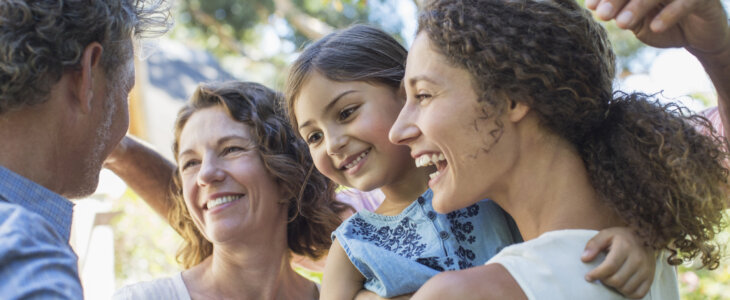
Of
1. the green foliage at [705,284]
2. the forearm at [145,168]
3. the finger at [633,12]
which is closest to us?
the finger at [633,12]

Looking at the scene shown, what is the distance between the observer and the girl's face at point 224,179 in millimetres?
3086

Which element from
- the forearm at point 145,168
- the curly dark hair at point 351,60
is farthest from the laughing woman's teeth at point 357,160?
the forearm at point 145,168

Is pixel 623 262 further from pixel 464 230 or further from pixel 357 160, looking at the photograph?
pixel 357 160

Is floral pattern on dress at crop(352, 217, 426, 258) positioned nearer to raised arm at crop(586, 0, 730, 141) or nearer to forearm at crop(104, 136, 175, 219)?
raised arm at crop(586, 0, 730, 141)

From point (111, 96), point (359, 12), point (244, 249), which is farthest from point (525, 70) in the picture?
point (359, 12)

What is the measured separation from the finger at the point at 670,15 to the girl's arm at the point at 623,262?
589 mm

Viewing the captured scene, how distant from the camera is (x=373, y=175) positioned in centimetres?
244

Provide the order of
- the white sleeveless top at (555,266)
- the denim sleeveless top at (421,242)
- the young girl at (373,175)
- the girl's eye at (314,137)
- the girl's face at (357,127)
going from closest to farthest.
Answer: the white sleeveless top at (555,266) < the denim sleeveless top at (421,242) < the young girl at (373,175) < the girl's face at (357,127) < the girl's eye at (314,137)

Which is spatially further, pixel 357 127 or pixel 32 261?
pixel 357 127

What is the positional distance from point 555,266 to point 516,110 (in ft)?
1.48

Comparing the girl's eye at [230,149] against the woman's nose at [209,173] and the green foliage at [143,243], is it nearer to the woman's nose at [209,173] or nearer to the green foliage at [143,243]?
the woman's nose at [209,173]

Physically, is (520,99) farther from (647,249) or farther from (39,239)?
(39,239)

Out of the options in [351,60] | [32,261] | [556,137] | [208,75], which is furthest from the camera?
[208,75]

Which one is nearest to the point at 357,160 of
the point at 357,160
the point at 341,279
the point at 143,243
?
the point at 357,160
